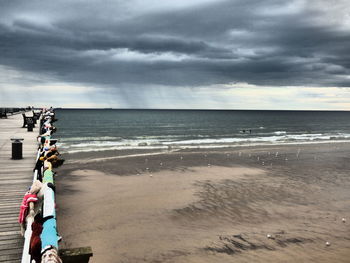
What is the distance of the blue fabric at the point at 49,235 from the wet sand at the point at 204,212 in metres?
8.09

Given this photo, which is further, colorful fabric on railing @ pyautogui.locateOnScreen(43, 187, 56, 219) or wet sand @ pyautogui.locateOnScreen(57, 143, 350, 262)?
wet sand @ pyautogui.locateOnScreen(57, 143, 350, 262)

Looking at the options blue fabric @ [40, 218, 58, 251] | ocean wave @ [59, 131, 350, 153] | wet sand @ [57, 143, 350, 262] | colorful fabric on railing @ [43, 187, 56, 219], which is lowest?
wet sand @ [57, 143, 350, 262]

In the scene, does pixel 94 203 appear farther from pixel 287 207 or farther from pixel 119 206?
pixel 287 207

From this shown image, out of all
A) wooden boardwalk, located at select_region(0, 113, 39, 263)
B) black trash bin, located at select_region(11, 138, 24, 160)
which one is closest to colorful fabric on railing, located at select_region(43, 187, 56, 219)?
wooden boardwalk, located at select_region(0, 113, 39, 263)

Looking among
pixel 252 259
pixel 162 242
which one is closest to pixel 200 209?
pixel 162 242

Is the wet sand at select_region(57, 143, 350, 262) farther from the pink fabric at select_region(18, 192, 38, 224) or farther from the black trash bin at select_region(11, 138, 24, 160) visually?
the pink fabric at select_region(18, 192, 38, 224)

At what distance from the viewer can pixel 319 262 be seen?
1142 cm

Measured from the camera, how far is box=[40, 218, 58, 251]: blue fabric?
3.58 metres

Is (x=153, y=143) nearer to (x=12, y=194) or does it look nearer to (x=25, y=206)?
(x=12, y=194)

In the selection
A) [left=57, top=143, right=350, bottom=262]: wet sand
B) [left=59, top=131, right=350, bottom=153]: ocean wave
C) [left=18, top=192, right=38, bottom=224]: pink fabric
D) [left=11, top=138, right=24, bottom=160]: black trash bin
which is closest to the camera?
[left=18, top=192, right=38, bottom=224]: pink fabric

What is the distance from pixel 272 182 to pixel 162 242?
13.8 meters

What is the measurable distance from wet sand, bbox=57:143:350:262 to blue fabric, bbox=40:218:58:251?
8094 mm

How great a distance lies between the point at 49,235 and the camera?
12.3 ft

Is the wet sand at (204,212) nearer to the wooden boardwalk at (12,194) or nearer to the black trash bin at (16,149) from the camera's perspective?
the wooden boardwalk at (12,194)
